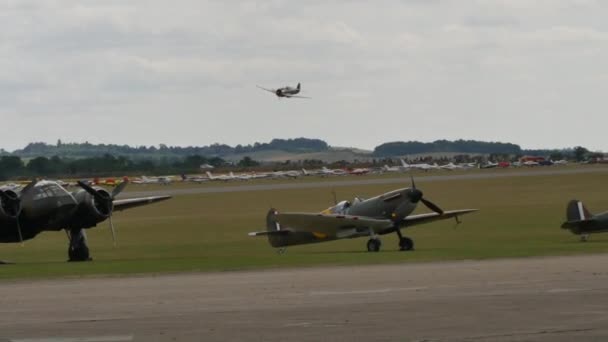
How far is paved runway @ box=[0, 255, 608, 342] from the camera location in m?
14.5

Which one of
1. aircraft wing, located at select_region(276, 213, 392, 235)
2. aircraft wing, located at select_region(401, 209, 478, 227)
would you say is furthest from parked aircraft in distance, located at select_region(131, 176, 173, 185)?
aircraft wing, located at select_region(276, 213, 392, 235)

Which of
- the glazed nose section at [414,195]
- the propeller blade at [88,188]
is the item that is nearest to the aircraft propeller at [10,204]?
the propeller blade at [88,188]

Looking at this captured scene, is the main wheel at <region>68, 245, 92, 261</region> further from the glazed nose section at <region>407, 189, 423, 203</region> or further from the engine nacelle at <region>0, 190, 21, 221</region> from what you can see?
the glazed nose section at <region>407, 189, 423, 203</region>

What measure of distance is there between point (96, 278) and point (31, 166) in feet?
191

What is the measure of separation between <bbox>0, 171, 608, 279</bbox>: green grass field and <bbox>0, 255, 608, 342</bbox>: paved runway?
4.52 m

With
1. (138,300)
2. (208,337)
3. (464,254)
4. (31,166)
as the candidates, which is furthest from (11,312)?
(31,166)

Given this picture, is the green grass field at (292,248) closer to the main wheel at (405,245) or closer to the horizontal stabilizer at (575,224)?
the main wheel at (405,245)

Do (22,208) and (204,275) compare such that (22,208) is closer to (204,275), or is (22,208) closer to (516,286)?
(204,275)

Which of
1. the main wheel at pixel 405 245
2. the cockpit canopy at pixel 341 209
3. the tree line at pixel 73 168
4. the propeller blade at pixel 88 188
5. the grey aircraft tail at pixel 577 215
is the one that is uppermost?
the tree line at pixel 73 168

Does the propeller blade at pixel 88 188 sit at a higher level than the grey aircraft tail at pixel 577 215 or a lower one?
higher

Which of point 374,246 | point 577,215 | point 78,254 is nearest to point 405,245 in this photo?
point 374,246

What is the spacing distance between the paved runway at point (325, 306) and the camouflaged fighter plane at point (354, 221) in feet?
38.0

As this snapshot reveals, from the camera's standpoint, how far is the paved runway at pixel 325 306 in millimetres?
14508

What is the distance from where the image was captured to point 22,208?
32.7m
